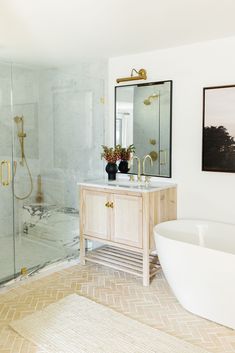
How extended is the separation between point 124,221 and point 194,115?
1299mm

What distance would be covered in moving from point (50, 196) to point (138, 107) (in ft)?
5.37

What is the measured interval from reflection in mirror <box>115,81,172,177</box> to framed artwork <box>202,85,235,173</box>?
1.42 ft

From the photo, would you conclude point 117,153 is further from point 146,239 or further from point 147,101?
point 146,239

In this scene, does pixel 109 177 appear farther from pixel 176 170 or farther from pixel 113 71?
pixel 113 71

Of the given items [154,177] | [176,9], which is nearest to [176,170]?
[154,177]

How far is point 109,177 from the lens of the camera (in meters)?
4.05

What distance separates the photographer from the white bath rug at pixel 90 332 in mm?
Answer: 2369

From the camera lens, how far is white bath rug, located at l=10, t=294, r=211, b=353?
7.77ft

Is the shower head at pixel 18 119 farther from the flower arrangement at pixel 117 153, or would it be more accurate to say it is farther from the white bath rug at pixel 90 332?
the white bath rug at pixel 90 332

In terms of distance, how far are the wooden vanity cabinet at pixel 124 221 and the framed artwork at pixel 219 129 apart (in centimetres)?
55

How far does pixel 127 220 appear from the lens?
347 centimetres

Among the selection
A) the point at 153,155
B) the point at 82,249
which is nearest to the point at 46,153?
the point at 82,249

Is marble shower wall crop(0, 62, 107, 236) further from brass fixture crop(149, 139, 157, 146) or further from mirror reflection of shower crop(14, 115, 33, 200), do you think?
brass fixture crop(149, 139, 157, 146)

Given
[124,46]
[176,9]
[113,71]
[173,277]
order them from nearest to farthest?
[176,9], [173,277], [124,46], [113,71]
